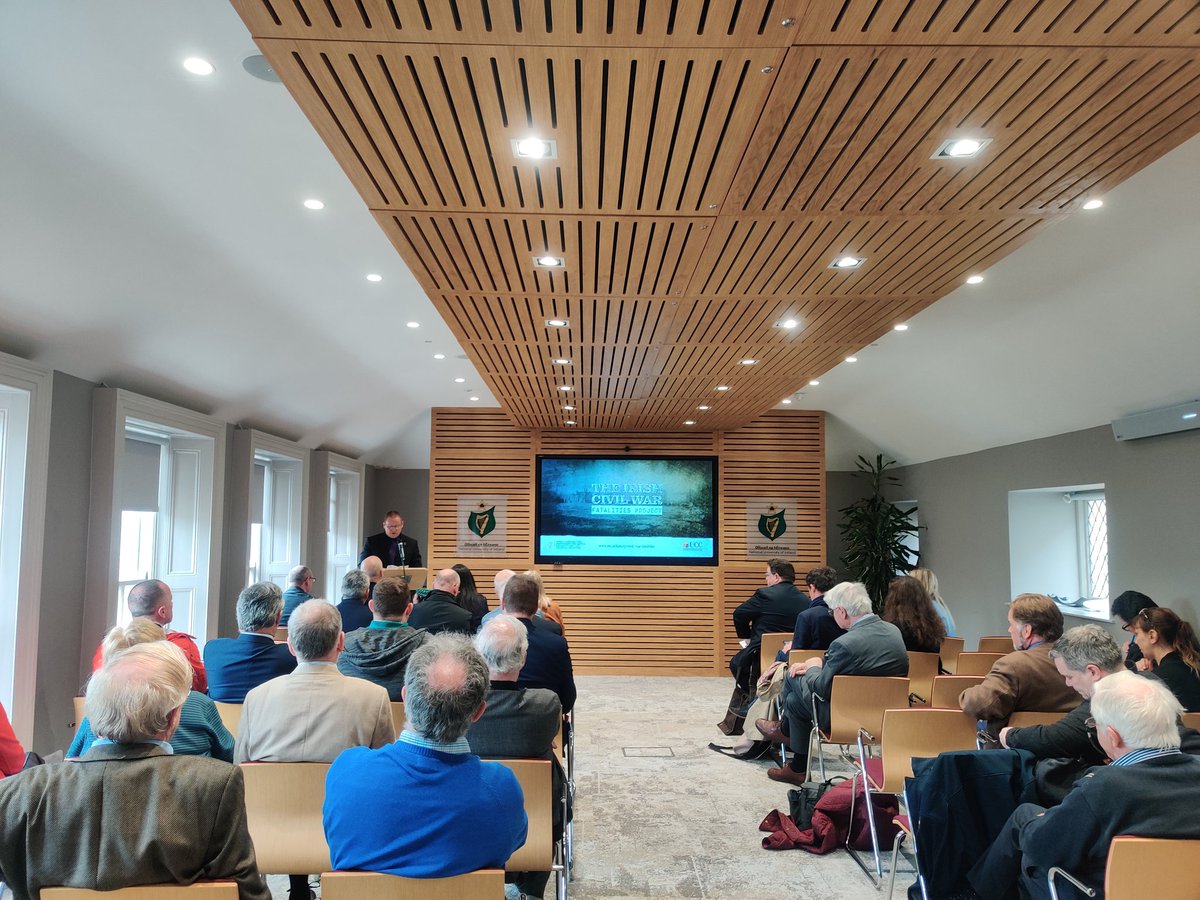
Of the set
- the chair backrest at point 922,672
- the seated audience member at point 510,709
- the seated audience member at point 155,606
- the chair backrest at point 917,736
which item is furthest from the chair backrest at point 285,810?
the chair backrest at point 922,672

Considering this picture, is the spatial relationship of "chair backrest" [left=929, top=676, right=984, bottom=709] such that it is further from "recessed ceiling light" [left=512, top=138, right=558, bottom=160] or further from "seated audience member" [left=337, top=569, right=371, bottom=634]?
"seated audience member" [left=337, top=569, right=371, bottom=634]

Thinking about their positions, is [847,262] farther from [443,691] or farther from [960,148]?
[443,691]

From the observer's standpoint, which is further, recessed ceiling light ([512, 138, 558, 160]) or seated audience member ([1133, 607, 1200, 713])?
seated audience member ([1133, 607, 1200, 713])

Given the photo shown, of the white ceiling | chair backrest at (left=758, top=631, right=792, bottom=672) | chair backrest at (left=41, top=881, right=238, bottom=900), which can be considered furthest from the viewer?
chair backrest at (left=758, top=631, right=792, bottom=672)

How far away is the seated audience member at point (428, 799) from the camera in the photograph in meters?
2.04

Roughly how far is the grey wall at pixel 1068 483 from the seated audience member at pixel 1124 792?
4.29 m

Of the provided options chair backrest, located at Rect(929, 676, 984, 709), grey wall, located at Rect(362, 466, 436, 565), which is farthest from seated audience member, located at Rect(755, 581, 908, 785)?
grey wall, located at Rect(362, 466, 436, 565)

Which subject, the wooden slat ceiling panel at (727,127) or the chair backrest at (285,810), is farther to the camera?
the chair backrest at (285,810)

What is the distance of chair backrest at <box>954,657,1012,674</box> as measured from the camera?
230 inches

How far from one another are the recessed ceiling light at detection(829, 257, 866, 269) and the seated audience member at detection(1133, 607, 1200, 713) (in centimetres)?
262

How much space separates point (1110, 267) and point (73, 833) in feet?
19.1

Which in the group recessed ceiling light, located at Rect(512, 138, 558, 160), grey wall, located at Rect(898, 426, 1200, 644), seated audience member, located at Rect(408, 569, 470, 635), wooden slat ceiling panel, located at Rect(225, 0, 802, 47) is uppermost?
recessed ceiling light, located at Rect(512, 138, 558, 160)

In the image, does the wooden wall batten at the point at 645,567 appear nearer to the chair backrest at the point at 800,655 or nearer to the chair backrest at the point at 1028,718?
the chair backrest at the point at 800,655

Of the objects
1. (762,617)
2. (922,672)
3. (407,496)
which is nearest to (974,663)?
(922,672)
